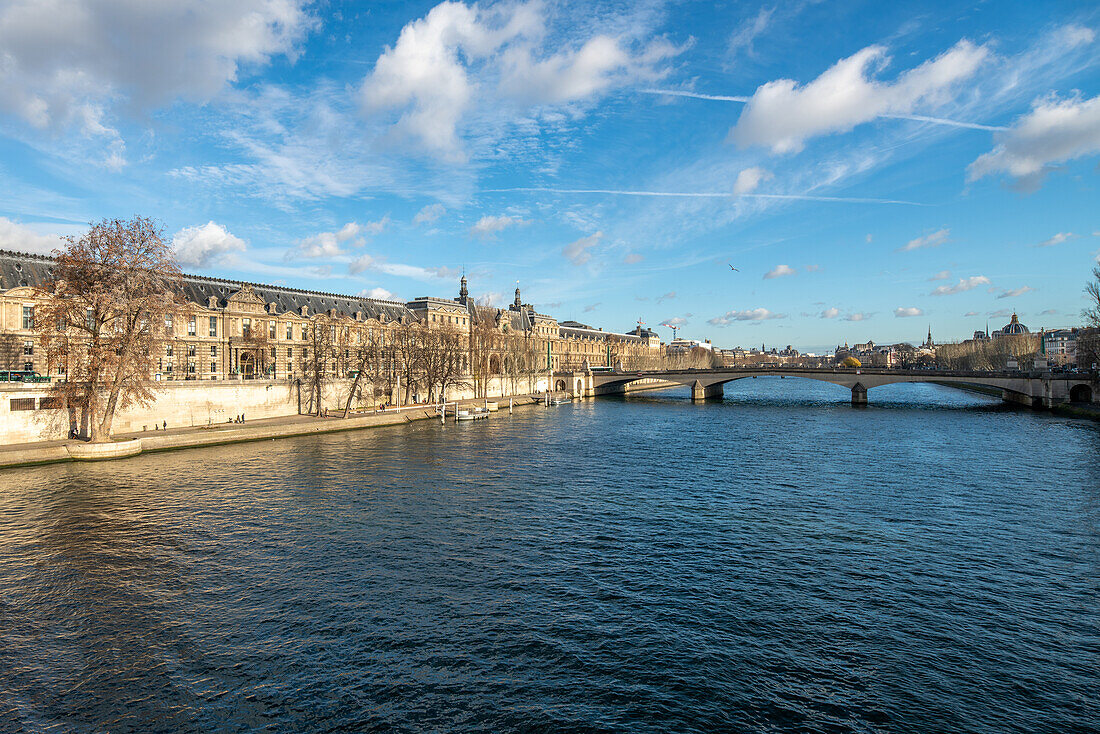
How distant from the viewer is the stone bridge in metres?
92.8

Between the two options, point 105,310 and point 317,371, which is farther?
point 317,371

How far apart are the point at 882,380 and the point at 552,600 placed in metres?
109

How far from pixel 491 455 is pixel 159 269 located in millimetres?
35670

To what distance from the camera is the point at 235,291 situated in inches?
3526

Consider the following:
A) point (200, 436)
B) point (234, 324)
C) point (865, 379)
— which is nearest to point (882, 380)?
point (865, 379)

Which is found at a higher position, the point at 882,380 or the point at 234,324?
the point at 234,324

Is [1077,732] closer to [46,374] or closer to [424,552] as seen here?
[424,552]

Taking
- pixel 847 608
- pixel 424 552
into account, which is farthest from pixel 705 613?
pixel 424 552

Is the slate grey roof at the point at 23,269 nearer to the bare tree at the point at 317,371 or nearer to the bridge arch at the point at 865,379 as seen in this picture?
the bare tree at the point at 317,371

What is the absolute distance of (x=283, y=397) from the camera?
79375mm

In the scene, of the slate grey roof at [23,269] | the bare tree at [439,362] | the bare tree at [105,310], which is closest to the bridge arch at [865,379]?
the bare tree at [439,362]

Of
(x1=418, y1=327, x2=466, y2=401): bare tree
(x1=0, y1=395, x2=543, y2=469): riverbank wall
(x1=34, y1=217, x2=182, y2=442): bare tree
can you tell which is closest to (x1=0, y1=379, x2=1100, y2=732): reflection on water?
(x1=0, y1=395, x2=543, y2=469): riverbank wall

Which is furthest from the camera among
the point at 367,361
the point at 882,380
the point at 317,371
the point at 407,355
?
the point at 882,380

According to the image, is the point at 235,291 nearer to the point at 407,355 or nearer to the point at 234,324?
the point at 234,324
